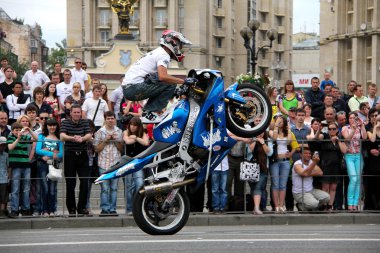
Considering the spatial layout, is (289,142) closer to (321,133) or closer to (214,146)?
(321,133)

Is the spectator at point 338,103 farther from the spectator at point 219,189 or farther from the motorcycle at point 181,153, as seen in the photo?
the motorcycle at point 181,153

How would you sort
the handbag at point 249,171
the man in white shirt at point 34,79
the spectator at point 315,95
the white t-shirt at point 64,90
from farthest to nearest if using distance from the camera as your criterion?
1. the man in white shirt at point 34,79
2. the white t-shirt at point 64,90
3. the spectator at point 315,95
4. the handbag at point 249,171

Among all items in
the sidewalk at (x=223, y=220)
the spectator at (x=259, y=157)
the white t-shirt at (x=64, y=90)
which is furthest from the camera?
the white t-shirt at (x=64, y=90)

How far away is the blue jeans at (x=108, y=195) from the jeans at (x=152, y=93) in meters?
7.37

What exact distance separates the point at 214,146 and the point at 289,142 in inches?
332

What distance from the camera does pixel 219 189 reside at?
79.3ft

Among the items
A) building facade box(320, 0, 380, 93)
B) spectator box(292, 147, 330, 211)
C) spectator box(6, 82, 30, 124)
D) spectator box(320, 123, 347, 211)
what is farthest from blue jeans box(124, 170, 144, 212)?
building facade box(320, 0, 380, 93)

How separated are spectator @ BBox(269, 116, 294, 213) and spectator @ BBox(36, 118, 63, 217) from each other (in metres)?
4.45

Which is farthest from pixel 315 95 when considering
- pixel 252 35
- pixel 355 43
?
pixel 355 43

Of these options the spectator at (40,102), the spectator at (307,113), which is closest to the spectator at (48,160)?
the spectator at (40,102)

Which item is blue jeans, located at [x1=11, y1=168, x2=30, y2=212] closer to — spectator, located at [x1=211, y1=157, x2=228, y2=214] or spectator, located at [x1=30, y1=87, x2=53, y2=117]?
spectator, located at [x1=30, y1=87, x2=53, y2=117]

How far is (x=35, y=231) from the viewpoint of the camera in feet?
71.2

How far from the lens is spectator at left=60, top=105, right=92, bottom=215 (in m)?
23.3

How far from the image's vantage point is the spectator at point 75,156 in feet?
76.6
